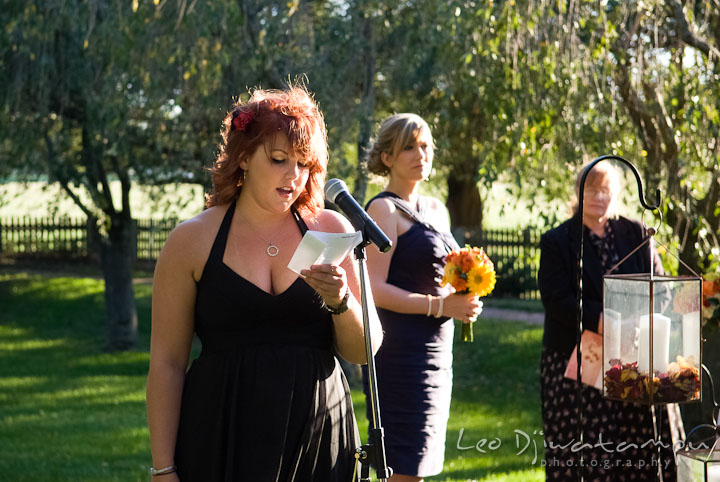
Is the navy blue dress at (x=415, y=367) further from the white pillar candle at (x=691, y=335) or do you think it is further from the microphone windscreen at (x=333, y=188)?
the microphone windscreen at (x=333, y=188)

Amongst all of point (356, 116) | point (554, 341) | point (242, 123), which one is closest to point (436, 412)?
point (554, 341)

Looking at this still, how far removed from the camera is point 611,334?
135 inches

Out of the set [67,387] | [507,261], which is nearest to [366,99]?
[67,387]

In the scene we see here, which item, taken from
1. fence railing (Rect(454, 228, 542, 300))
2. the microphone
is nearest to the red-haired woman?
the microphone

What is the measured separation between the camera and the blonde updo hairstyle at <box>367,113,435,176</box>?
4.02m

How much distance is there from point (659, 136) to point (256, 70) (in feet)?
15.2

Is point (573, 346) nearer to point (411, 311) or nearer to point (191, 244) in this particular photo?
point (411, 311)

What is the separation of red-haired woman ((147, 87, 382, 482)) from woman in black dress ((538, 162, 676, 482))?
77.8 inches

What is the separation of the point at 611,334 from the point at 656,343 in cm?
20

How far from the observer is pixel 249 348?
253cm

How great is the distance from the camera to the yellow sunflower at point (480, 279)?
12.3 feet

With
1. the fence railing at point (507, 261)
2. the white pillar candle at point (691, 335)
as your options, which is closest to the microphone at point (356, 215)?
the white pillar candle at point (691, 335)

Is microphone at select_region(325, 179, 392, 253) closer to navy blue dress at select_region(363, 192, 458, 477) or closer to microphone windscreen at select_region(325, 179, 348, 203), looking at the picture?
microphone windscreen at select_region(325, 179, 348, 203)

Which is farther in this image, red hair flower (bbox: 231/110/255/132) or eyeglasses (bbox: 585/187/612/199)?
eyeglasses (bbox: 585/187/612/199)
